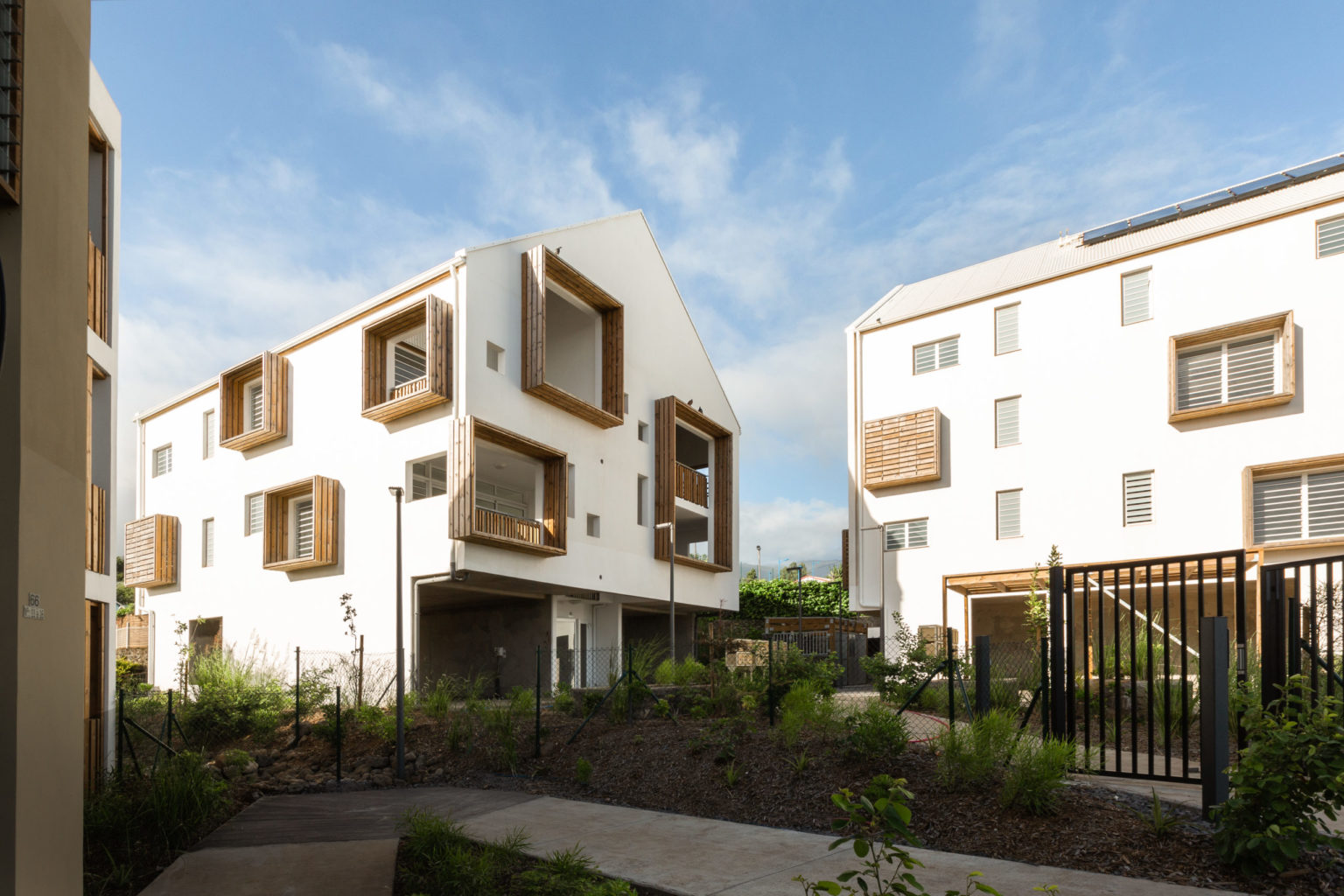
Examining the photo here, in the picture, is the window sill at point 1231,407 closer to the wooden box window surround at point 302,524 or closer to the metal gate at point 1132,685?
the metal gate at point 1132,685

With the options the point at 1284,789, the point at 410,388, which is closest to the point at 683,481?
the point at 410,388

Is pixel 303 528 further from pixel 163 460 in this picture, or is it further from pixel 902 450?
pixel 902 450

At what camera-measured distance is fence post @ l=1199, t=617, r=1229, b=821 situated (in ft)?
24.5

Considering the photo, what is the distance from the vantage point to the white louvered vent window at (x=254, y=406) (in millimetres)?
27656

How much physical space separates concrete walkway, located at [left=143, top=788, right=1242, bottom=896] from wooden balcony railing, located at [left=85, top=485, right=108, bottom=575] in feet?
12.4

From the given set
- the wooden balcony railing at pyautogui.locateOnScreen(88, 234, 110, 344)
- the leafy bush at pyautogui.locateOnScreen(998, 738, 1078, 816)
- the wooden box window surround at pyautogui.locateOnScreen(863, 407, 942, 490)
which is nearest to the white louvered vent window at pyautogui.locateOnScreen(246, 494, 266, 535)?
the wooden balcony railing at pyautogui.locateOnScreen(88, 234, 110, 344)

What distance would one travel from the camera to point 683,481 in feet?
99.7

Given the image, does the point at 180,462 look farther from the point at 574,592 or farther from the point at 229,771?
the point at 229,771

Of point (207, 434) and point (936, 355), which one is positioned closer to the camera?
point (936, 355)

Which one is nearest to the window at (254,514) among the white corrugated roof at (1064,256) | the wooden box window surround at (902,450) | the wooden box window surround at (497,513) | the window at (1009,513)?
the wooden box window surround at (497,513)

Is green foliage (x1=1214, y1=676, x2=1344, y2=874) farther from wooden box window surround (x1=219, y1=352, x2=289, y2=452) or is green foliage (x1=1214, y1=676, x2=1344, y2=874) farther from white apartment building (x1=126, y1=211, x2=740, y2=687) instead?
wooden box window surround (x1=219, y1=352, x2=289, y2=452)

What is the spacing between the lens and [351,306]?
78.8 feet

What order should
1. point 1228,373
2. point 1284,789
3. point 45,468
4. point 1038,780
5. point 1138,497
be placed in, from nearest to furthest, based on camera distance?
point 45,468, point 1284,789, point 1038,780, point 1228,373, point 1138,497

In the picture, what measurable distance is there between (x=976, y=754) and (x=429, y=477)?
58.5 feet
